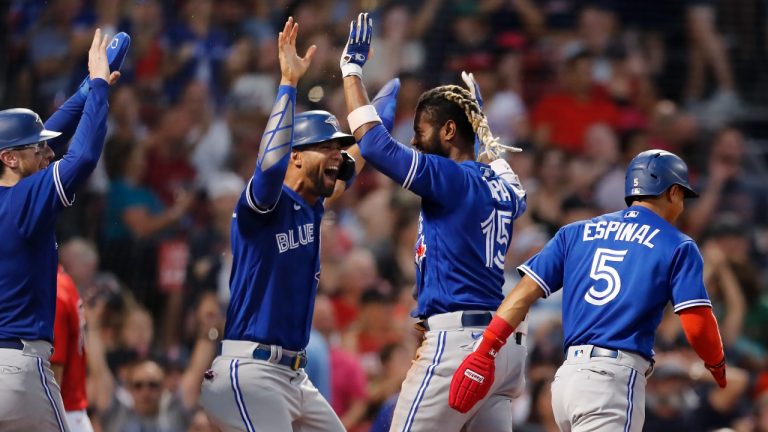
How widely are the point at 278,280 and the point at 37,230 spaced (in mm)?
1075

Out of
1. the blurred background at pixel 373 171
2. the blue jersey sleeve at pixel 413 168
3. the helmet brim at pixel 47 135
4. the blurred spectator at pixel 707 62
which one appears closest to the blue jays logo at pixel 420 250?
the blue jersey sleeve at pixel 413 168

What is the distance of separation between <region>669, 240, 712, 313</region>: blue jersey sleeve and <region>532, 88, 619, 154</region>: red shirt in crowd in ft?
21.8

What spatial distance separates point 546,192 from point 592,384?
235 inches

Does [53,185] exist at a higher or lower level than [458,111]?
lower

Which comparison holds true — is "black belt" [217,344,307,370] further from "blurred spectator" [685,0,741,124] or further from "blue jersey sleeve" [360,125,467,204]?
"blurred spectator" [685,0,741,124]

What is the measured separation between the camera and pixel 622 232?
19.4 ft

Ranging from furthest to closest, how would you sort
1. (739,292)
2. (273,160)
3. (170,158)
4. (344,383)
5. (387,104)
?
(170,158) < (739,292) < (344,383) < (387,104) < (273,160)

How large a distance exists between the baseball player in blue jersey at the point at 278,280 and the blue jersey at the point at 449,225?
34cm

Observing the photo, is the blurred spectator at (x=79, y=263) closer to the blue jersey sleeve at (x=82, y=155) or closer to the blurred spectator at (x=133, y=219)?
the blurred spectator at (x=133, y=219)

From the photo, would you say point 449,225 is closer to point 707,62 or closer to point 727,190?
point 727,190

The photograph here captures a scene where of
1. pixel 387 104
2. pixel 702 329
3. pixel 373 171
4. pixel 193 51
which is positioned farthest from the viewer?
pixel 193 51

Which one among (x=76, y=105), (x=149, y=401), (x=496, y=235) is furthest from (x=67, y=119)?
(x=149, y=401)

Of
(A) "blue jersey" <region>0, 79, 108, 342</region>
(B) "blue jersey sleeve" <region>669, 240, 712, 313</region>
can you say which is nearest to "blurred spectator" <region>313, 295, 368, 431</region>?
(A) "blue jersey" <region>0, 79, 108, 342</region>

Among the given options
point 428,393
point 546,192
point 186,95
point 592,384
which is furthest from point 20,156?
point 546,192
